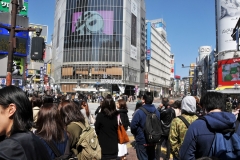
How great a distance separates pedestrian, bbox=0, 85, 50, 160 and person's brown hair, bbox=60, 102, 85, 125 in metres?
1.97

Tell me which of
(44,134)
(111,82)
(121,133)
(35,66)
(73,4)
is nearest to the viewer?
(44,134)

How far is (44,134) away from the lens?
266 centimetres

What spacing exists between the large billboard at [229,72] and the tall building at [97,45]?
76.5ft

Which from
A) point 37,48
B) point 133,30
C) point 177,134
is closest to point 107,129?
point 177,134

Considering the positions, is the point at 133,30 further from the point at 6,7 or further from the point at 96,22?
the point at 6,7

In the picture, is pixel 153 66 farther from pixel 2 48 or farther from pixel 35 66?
pixel 2 48

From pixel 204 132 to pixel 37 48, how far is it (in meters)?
7.54

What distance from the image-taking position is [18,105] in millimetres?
1680

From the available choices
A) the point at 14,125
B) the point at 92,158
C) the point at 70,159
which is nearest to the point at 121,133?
the point at 92,158

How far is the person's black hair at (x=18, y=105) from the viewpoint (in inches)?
65.0

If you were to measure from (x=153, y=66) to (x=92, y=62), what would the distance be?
3928cm

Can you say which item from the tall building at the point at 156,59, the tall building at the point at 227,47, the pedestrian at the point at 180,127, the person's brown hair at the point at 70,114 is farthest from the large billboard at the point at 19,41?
the tall building at the point at 156,59

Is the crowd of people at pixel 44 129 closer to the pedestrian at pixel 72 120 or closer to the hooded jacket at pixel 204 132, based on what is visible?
the pedestrian at pixel 72 120

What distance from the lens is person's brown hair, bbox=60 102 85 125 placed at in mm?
3675
